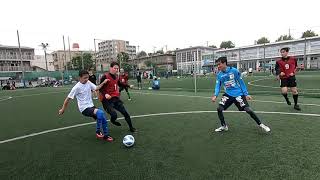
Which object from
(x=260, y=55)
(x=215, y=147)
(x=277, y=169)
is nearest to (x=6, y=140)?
(x=215, y=147)

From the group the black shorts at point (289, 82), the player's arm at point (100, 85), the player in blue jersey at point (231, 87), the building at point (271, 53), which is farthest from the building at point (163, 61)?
the player in blue jersey at point (231, 87)

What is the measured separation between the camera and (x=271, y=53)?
67.4 m

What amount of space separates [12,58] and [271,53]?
64659 millimetres

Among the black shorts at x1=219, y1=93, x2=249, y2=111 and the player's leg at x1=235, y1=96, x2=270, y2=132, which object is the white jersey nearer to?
the black shorts at x1=219, y1=93, x2=249, y2=111

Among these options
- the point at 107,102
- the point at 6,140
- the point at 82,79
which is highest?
the point at 82,79

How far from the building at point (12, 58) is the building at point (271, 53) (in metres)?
52.7

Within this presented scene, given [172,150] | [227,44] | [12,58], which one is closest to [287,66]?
[172,150]

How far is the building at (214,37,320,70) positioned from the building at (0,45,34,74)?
52.7m

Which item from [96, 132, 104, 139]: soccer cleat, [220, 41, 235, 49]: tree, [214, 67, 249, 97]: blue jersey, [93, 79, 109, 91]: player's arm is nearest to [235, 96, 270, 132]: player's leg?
[214, 67, 249, 97]: blue jersey

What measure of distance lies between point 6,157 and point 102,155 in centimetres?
190

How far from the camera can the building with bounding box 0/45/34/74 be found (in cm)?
6194

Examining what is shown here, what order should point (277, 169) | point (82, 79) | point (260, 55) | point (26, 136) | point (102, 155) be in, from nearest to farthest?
point (277, 169) < point (102, 155) < point (82, 79) < point (26, 136) < point (260, 55)

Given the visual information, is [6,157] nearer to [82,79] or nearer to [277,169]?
[82,79]

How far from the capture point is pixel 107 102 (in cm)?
681
